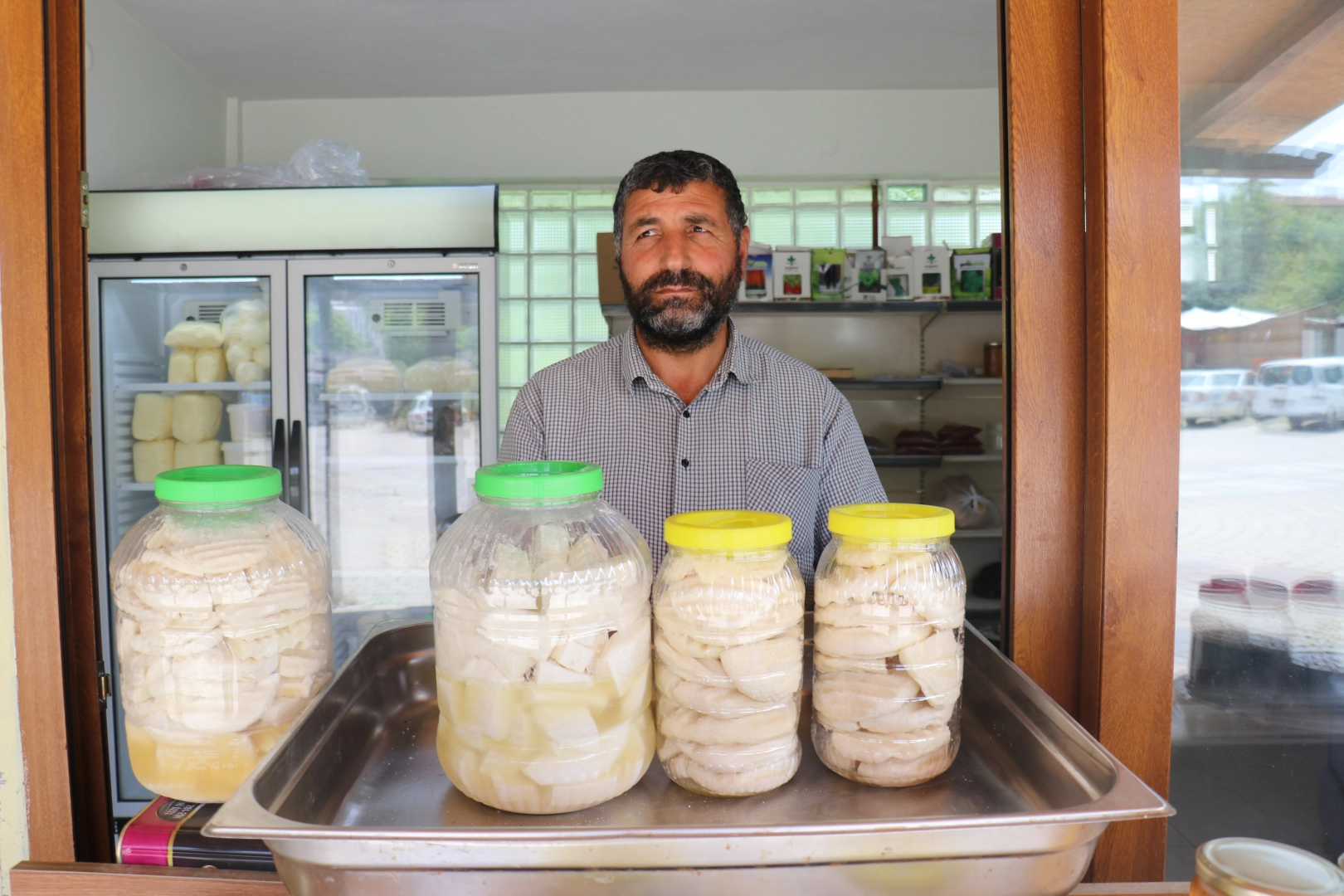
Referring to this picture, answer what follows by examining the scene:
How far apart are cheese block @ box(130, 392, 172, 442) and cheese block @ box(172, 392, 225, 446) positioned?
4cm

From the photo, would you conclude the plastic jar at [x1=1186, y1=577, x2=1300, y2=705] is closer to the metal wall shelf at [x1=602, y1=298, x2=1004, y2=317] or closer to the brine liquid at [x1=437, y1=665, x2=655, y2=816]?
the brine liquid at [x1=437, y1=665, x2=655, y2=816]

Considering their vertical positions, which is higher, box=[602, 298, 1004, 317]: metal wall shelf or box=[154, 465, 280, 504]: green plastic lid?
box=[602, 298, 1004, 317]: metal wall shelf

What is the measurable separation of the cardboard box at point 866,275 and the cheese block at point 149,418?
105 inches

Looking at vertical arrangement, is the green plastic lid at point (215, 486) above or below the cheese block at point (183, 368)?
below

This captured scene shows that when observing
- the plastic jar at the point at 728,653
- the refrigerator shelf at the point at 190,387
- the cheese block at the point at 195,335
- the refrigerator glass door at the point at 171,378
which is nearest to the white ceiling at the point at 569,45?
the refrigerator glass door at the point at 171,378

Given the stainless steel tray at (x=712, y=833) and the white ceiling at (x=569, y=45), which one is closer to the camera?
the stainless steel tray at (x=712, y=833)

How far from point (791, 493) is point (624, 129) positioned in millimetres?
2888

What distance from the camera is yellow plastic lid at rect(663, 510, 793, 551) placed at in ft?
2.14

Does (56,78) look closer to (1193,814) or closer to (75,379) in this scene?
(75,379)

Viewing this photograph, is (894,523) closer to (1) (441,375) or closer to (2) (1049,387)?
(2) (1049,387)

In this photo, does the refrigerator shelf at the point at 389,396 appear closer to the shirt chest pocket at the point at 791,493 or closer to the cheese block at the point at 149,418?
the cheese block at the point at 149,418

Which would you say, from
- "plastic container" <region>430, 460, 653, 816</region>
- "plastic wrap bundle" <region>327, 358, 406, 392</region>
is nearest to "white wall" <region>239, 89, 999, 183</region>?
"plastic wrap bundle" <region>327, 358, 406, 392</region>

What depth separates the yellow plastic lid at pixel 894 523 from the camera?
2.23ft

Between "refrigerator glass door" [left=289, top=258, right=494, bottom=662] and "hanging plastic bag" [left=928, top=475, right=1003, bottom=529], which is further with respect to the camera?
"hanging plastic bag" [left=928, top=475, right=1003, bottom=529]
